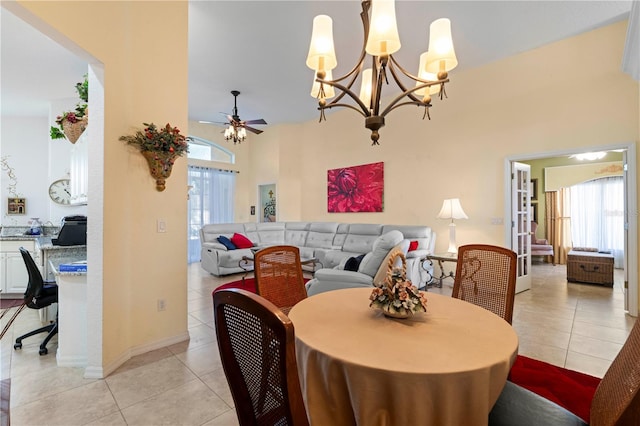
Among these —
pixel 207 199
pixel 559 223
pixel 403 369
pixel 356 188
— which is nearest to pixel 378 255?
pixel 403 369

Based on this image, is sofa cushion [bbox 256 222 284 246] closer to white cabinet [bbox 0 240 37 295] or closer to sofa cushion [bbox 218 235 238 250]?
sofa cushion [bbox 218 235 238 250]

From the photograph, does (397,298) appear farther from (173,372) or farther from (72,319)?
(72,319)

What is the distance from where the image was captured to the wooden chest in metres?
4.78

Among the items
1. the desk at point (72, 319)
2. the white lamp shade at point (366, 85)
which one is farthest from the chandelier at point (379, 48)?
the desk at point (72, 319)

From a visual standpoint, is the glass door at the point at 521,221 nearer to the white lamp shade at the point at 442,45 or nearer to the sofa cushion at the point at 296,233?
the white lamp shade at the point at 442,45

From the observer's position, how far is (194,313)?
3.54m

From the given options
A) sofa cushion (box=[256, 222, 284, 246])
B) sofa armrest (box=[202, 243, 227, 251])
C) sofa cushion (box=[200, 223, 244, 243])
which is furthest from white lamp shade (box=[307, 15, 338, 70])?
sofa cushion (box=[256, 222, 284, 246])

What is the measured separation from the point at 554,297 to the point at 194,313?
4.91m

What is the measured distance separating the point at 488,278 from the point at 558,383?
79 cm

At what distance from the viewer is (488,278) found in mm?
1908

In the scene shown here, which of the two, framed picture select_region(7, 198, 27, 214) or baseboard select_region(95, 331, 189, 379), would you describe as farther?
framed picture select_region(7, 198, 27, 214)

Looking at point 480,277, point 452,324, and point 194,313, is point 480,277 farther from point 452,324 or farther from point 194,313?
point 194,313

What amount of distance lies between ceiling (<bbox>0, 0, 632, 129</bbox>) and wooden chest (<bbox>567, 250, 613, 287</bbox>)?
3.55m

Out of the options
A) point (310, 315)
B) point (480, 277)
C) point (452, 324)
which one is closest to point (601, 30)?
point (480, 277)
